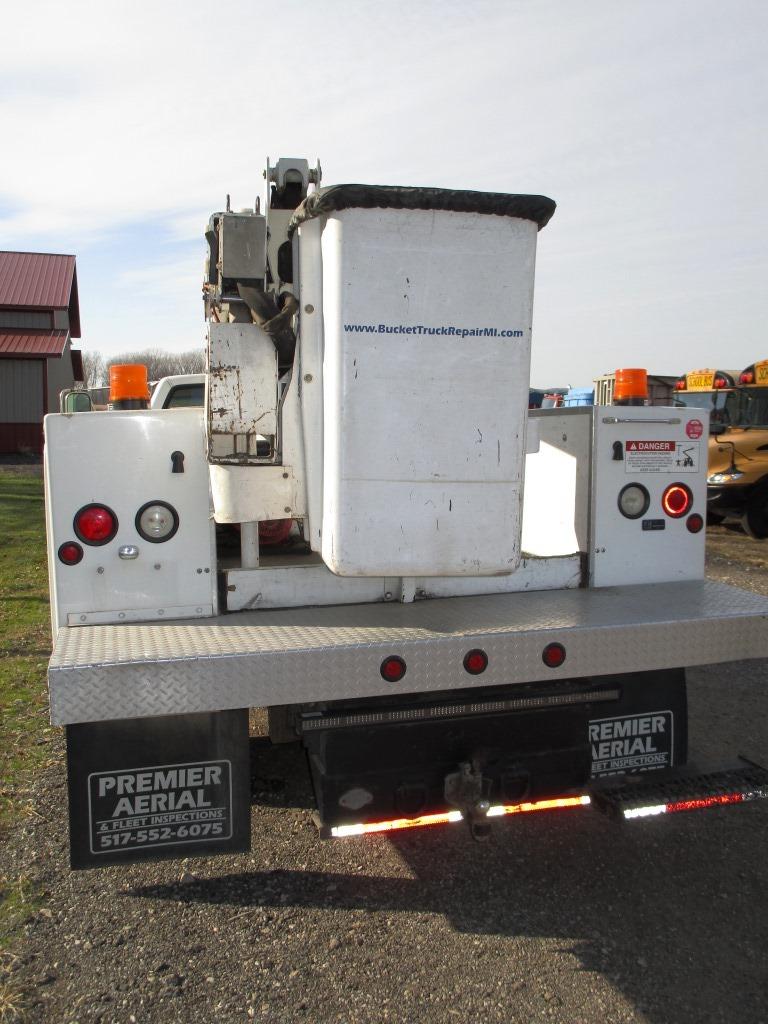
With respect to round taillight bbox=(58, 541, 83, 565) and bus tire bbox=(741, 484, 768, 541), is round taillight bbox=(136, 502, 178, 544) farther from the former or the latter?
bus tire bbox=(741, 484, 768, 541)

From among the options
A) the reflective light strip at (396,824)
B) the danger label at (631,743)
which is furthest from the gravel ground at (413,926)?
the danger label at (631,743)

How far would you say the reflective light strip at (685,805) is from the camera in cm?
300

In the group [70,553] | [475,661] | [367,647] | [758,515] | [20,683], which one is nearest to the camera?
[367,647]

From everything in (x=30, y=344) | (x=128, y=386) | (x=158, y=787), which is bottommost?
(x=158, y=787)

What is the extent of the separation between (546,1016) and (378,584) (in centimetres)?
151

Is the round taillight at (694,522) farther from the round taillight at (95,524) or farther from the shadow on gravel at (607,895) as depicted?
the round taillight at (95,524)

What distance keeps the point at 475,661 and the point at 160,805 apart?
1.10 metres

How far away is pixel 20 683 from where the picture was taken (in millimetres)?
5609

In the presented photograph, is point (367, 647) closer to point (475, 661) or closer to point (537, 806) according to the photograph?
point (475, 661)

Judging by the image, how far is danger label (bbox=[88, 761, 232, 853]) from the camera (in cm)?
269

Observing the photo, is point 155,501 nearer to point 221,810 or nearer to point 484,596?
point 221,810

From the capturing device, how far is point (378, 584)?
3.30m

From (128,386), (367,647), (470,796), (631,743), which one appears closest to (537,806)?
(470,796)

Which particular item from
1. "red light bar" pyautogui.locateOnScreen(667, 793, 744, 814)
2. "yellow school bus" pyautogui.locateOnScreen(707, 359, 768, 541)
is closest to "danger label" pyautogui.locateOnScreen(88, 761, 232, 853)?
"red light bar" pyautogui.locateOnScreen(667, 793, 744, 814)
